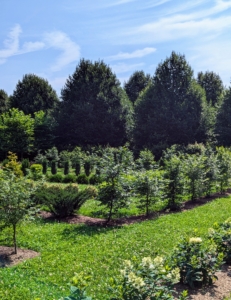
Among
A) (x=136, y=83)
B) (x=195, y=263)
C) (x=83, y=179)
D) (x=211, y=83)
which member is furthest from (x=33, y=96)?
(x=195, y=263)

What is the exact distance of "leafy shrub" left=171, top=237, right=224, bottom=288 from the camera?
4.66 meters

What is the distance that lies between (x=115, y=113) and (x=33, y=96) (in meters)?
9.11

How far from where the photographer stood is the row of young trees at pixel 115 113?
27.1 meters

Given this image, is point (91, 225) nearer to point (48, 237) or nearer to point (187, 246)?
point (48, 237)

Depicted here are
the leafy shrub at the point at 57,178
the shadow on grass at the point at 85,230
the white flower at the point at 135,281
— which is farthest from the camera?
the leafy shrub at the point at 57,178

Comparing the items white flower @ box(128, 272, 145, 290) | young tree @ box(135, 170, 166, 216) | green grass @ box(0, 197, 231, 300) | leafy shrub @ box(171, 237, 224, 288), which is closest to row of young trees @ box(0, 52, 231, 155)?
young tree @ box(135, 170, 166, 216)

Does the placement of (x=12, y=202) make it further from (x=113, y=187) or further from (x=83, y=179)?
(x=83, y=179)

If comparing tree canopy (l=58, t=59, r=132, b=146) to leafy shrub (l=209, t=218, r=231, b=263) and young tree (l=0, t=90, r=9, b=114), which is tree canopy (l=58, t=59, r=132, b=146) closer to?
young tree (l=0, t=90, r=9, b=114)

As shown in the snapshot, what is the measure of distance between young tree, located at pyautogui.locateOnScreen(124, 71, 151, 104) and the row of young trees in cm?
878

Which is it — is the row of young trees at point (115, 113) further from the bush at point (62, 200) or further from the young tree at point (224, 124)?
the bush at point (62, 200)

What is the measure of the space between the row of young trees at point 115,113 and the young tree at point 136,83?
28.8 ft

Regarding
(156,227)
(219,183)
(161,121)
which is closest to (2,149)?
(161,121)

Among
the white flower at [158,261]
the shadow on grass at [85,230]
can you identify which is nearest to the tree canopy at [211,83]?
the shadow on grass at [85,230]

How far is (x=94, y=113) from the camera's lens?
29.8m
